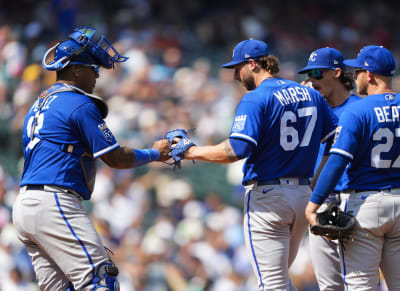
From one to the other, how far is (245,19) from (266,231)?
10292 mm

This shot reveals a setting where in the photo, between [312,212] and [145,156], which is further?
[145,156]

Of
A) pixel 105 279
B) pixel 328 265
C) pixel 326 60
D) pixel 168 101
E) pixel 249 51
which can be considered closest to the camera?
pixel 105 279

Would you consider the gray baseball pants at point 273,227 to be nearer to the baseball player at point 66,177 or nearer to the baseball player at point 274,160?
the baseball player at point 274,160

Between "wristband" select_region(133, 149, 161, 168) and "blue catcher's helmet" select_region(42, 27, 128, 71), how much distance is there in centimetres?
66

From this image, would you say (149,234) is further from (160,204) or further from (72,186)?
(72,186)

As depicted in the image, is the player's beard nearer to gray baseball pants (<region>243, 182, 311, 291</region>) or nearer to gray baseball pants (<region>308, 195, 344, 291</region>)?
gray baseball pants (<region>243, 182, 311, 291</region>)

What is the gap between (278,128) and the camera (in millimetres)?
4348

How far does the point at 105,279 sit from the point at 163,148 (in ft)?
3.85

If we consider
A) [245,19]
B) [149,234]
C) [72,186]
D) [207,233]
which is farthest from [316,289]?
[245,19]

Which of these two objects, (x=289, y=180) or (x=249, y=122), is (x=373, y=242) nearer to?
(x=289, y=180)

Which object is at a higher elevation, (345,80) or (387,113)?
(345,80)

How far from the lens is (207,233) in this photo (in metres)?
9.02

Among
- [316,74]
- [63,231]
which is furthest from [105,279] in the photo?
[316,74]

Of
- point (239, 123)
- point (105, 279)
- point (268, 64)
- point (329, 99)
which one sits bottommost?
point (105, 279)
